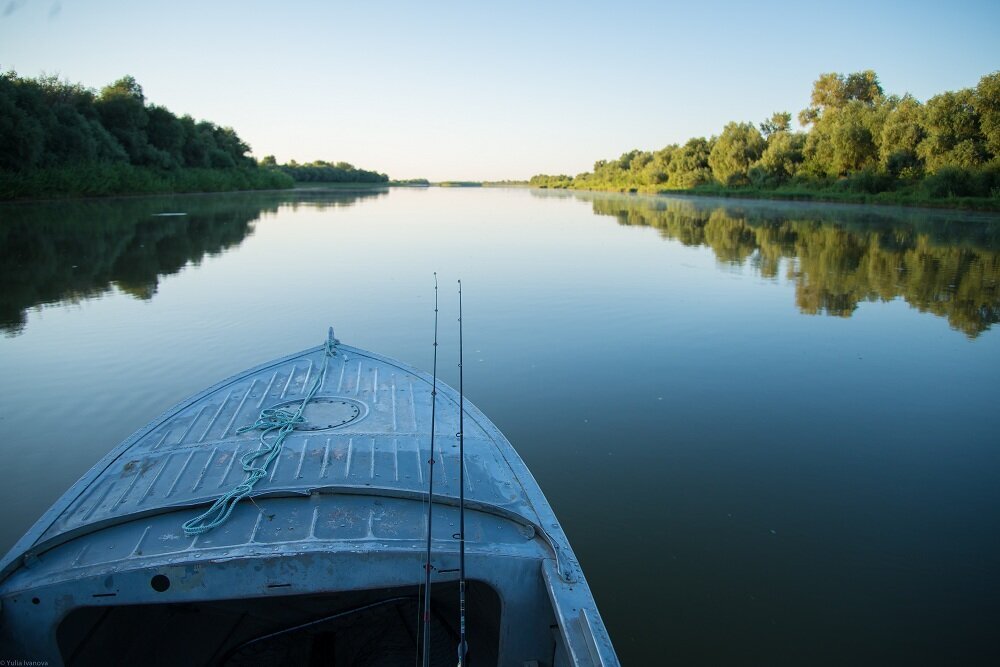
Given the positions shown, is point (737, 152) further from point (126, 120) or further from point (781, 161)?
point (126, 120)

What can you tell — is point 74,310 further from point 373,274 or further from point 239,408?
point 239,408

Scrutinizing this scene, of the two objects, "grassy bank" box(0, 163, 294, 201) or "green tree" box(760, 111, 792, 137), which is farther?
"green tree" box(760, 111, 792, 137)

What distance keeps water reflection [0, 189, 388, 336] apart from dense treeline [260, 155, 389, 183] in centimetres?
6546

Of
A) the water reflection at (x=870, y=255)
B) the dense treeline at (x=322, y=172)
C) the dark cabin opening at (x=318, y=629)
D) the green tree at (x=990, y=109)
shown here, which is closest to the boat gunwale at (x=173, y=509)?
the dark cabin opening at (x=318, y=629)

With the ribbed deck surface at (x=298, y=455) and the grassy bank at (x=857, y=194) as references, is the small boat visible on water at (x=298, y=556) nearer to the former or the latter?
the ribbed deck surface at (x=298, y=455)

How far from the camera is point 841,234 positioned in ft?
75.7

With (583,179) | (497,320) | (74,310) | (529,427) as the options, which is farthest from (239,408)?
(583,179)

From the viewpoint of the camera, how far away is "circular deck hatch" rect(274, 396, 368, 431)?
12.9ft

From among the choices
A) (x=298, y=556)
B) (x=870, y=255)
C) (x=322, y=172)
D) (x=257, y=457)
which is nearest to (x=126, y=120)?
(x=870, y=255)

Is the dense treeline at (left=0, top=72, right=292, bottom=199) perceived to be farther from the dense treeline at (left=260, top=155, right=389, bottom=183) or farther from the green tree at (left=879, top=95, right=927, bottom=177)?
the green tree at (left=879, top=95, right=927, bottom=177)

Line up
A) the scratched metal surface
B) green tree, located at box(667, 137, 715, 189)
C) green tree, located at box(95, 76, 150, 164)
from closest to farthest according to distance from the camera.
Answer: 1. the scratched metal surface
2. green tree, located at box(95, 76, 150, 164)
3. green tree, located at box(667, 137, 715, 189)

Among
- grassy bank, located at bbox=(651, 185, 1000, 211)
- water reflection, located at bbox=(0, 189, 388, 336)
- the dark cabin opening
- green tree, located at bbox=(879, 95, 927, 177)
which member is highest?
green tree, located at bbox=(879, 95, 927, 177)

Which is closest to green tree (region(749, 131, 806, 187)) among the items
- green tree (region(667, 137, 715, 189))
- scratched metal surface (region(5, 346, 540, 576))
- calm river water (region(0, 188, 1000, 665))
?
green tree (region(667, 137, 715, 189))

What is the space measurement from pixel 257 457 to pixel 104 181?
39706 millimetres
